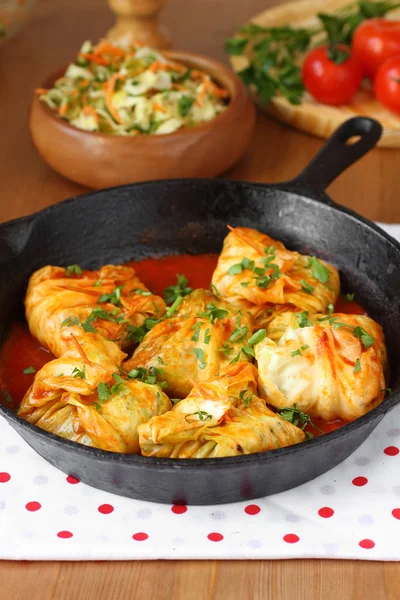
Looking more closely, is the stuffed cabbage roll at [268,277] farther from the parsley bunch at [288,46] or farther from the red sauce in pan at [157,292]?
the parsley bunch at [288,46]

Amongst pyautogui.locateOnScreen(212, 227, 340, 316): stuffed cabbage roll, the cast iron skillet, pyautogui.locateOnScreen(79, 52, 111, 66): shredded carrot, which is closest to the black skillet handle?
the cast iron skillet

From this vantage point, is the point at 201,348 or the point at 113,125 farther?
the point at 113,125

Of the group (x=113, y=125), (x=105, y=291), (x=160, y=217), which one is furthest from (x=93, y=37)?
(x=105, y=291)

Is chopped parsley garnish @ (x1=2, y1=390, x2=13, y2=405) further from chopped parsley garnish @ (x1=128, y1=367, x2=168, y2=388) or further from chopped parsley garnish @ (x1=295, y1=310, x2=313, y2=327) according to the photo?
chopped parsley garnish @ (x1=295, y1=310, x2=313, y2=327)

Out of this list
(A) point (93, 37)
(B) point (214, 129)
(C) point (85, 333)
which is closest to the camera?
(C) point (85, 333)

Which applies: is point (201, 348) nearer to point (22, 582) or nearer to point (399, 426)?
point (399, 426)

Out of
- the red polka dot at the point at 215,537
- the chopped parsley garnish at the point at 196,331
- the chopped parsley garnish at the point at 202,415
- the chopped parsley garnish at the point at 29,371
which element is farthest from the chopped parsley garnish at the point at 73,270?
the red polka dot at the point at 215,537

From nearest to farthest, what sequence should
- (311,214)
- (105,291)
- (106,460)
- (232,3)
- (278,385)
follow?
(106,460) → (278,385) → (105,291) → (311,214) → (232,3)
